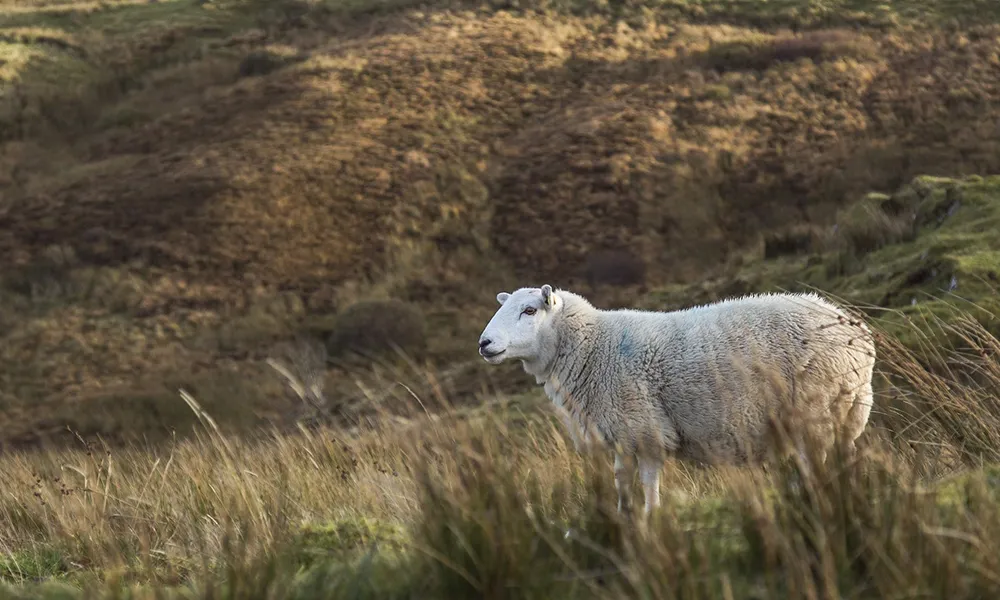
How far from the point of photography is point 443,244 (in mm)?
30781

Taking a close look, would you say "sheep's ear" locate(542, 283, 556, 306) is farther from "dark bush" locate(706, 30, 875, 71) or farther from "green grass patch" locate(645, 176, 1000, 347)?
"dark bush" locate(706, 30, 875, 71)

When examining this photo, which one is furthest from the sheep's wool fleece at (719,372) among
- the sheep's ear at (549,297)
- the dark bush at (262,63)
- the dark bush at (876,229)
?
the dark bush at (262,63)

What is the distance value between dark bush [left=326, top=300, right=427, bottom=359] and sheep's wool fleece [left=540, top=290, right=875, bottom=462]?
18848 mm

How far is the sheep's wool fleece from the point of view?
5.17m

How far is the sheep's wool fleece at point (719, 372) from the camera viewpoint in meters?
5.17

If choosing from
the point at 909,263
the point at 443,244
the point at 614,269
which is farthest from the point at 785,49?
the point at 909,263

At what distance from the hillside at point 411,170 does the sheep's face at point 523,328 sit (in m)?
10.9

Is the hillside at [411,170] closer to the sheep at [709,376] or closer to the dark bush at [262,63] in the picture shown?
the dark bush at [262,63]

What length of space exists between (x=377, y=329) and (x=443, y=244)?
6.46 metres

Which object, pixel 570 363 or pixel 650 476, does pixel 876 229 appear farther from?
pixel 650 476

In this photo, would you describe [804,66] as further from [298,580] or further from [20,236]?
[298,580]

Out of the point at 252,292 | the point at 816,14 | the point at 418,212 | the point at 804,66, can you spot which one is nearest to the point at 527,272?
the point at 418,212

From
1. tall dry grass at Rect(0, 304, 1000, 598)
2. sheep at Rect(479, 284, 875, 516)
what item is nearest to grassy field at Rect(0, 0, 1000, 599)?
tall dry grass at Rect(0, 304, 1000, 598)

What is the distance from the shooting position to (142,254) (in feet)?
97.2
